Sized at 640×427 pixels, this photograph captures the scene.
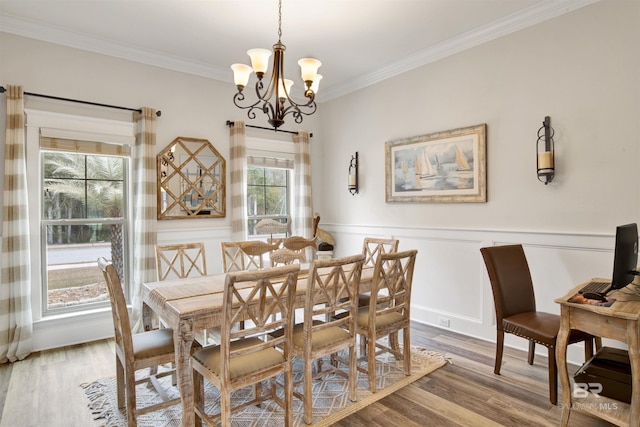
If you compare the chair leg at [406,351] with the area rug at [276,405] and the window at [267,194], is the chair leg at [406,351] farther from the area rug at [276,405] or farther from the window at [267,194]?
the window at [267,194]

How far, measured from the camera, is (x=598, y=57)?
2770 mm

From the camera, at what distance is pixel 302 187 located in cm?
500

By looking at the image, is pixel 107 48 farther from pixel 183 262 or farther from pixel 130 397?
pixel 130 397

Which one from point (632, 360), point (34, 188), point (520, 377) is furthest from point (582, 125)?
point (34, 188)

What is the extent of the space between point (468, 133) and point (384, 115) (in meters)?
1.17

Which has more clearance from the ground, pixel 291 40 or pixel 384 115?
pixel 291 40

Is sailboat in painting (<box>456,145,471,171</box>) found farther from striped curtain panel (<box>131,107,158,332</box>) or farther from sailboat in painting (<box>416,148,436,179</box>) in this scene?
striped curtain panel (<box>131,107,158,332</box>)

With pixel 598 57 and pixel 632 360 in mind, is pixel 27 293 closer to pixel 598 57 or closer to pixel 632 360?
pixel 632 360

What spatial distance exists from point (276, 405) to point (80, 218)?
2739mm

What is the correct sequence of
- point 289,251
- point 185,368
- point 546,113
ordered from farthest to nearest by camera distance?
point 289,251 < point 546,113 < point 185,368

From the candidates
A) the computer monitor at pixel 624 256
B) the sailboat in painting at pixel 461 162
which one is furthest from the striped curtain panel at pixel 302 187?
the computer monitor at pixel 624 256

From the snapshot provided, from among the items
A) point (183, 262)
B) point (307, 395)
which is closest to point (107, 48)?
point (183, 262)

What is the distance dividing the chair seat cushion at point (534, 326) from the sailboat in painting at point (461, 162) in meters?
1.48

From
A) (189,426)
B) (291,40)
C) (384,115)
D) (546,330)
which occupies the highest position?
(291,40)
